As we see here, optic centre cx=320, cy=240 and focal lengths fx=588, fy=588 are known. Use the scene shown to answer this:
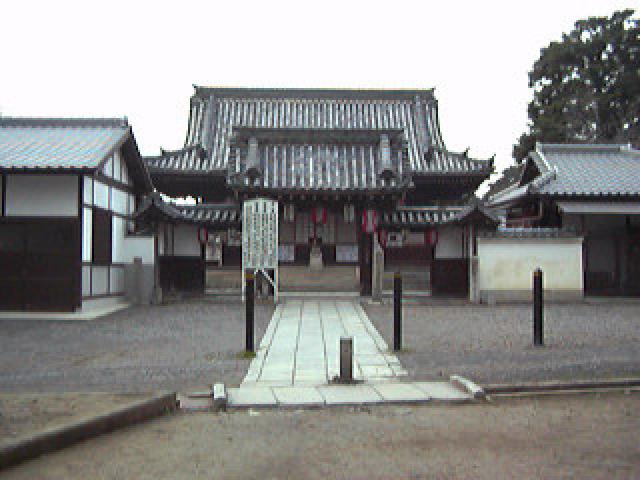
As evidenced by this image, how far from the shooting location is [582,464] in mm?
5051

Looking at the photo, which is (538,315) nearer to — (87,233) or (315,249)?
(315,249)

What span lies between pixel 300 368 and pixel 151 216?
36.7 ft

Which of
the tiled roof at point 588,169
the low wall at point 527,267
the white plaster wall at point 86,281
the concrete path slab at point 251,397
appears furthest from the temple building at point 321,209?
the concrete path slab at point 251,397

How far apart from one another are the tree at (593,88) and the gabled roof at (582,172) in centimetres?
1023

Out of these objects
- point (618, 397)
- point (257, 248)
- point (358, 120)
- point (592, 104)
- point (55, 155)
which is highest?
point (592, 104)

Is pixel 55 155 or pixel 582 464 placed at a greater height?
pixel 55 155

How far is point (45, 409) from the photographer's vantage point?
238 inches

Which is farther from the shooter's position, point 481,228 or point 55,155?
point 481,228

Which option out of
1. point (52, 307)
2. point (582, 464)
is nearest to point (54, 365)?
point (52, 307)

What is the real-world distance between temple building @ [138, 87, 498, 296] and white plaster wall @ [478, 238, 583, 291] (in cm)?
100

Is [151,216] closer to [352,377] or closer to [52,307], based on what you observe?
[52,307]

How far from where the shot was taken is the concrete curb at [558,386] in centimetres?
764

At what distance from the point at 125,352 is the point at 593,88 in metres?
33.5

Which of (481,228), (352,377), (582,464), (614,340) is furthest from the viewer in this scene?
(481,228)
